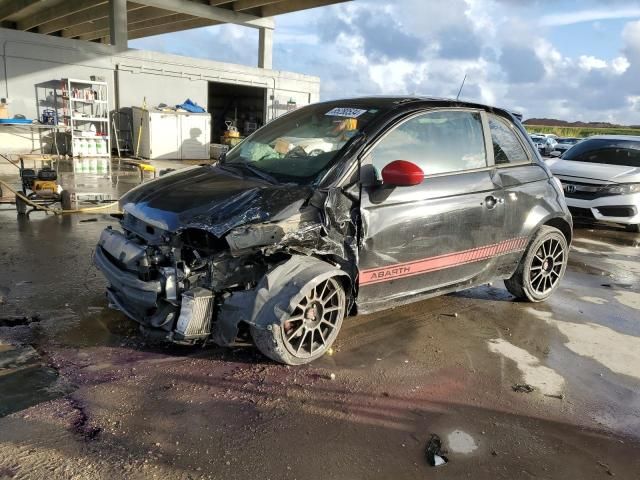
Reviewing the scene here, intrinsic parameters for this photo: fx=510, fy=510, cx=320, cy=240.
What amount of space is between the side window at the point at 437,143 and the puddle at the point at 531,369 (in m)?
1.53

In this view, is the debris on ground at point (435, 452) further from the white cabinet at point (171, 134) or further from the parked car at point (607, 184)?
the white cabinet at point (171, 134)

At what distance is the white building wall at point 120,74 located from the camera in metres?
15.1

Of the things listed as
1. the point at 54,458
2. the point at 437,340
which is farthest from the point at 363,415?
the point at 54,458

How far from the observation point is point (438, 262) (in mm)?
4223

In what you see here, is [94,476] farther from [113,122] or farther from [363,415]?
[113,122]

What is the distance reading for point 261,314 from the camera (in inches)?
130

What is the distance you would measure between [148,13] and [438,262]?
23882mm

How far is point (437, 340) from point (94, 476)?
278 cm

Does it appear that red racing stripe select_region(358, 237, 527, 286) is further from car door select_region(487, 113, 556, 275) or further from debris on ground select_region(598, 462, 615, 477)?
debris on ground select_region(598, 462, 615, 477)

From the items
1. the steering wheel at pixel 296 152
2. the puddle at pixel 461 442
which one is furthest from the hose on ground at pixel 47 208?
the puddle at pixel 461 442

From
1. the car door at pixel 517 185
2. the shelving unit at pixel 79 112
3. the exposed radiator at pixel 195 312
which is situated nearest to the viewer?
the exposed radiator at pixel 195 312

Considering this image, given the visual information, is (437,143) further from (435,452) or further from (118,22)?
(118,22)

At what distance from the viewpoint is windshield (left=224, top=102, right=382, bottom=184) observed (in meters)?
3.88

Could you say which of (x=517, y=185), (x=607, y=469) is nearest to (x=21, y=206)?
(x=517, y=185)
